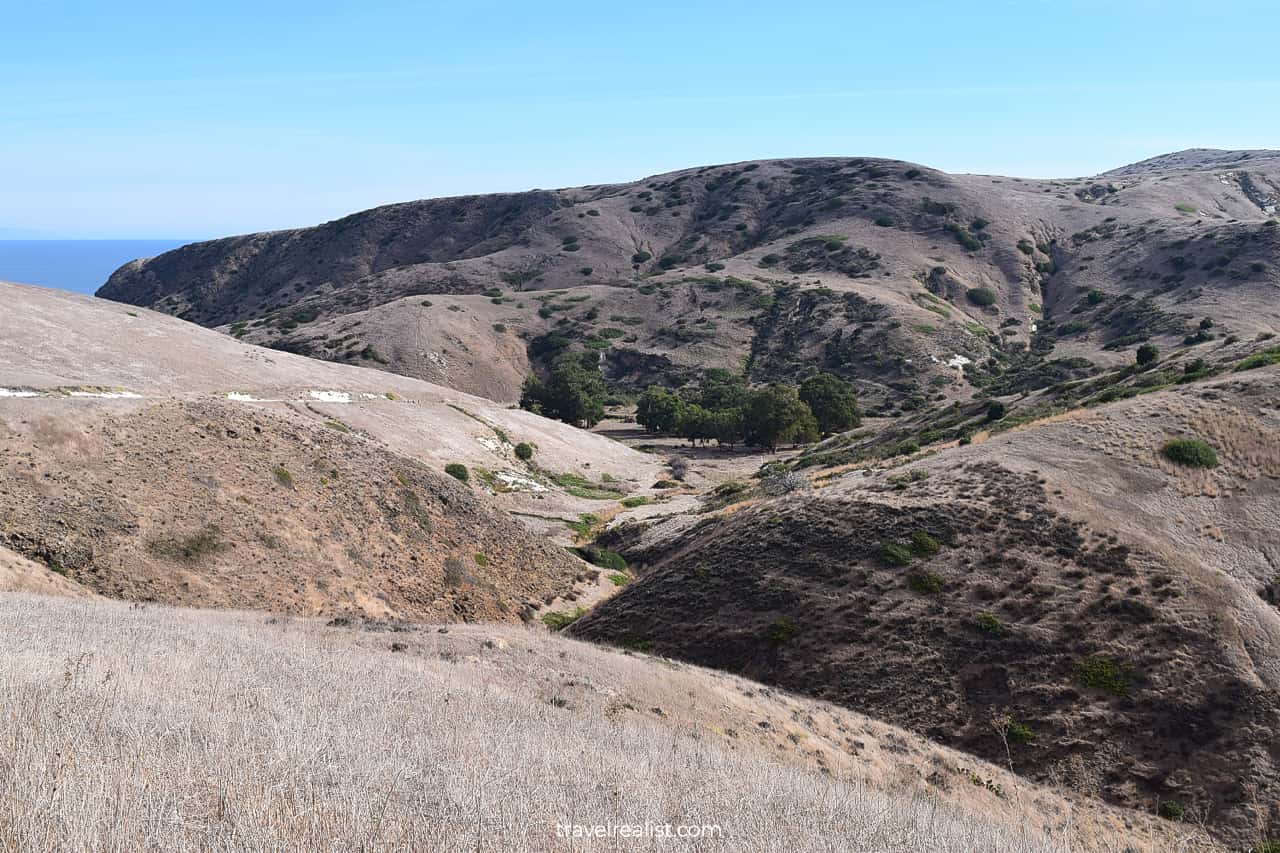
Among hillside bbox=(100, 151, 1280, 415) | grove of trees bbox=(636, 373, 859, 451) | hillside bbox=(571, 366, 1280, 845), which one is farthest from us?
hillside bbox=(100, 151, 1280, 415)

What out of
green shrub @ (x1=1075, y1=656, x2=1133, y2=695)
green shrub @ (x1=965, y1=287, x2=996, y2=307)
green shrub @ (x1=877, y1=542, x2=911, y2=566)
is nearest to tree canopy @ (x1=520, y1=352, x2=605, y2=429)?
green shrub @ (x1=965, y1=287, x2=996, y2=307)

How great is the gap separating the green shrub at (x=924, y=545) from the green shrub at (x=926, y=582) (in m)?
0.92

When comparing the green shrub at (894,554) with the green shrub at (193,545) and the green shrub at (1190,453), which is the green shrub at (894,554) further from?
the green shrub at (193,545)

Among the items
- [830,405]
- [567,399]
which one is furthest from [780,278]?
[567,399]

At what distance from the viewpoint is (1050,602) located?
2328cm

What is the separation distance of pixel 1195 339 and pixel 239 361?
8870cm

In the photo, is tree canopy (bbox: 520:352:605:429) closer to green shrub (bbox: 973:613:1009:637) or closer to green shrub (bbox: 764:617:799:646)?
green shrub (bbox: 764:617:799:646)

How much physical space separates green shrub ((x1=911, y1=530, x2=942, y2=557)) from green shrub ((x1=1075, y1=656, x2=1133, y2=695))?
5.56 meters

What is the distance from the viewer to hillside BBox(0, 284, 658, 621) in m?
24.3

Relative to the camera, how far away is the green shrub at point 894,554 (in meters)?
25.8

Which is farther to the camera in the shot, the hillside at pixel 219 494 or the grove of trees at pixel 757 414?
the grove of trees at pixel 757 414

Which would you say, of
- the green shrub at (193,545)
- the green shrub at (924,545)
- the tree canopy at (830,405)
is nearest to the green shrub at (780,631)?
the green shrub at (924,545)

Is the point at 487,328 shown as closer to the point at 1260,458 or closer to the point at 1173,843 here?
the point at 1260,458

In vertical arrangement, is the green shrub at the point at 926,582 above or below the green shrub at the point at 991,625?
above
